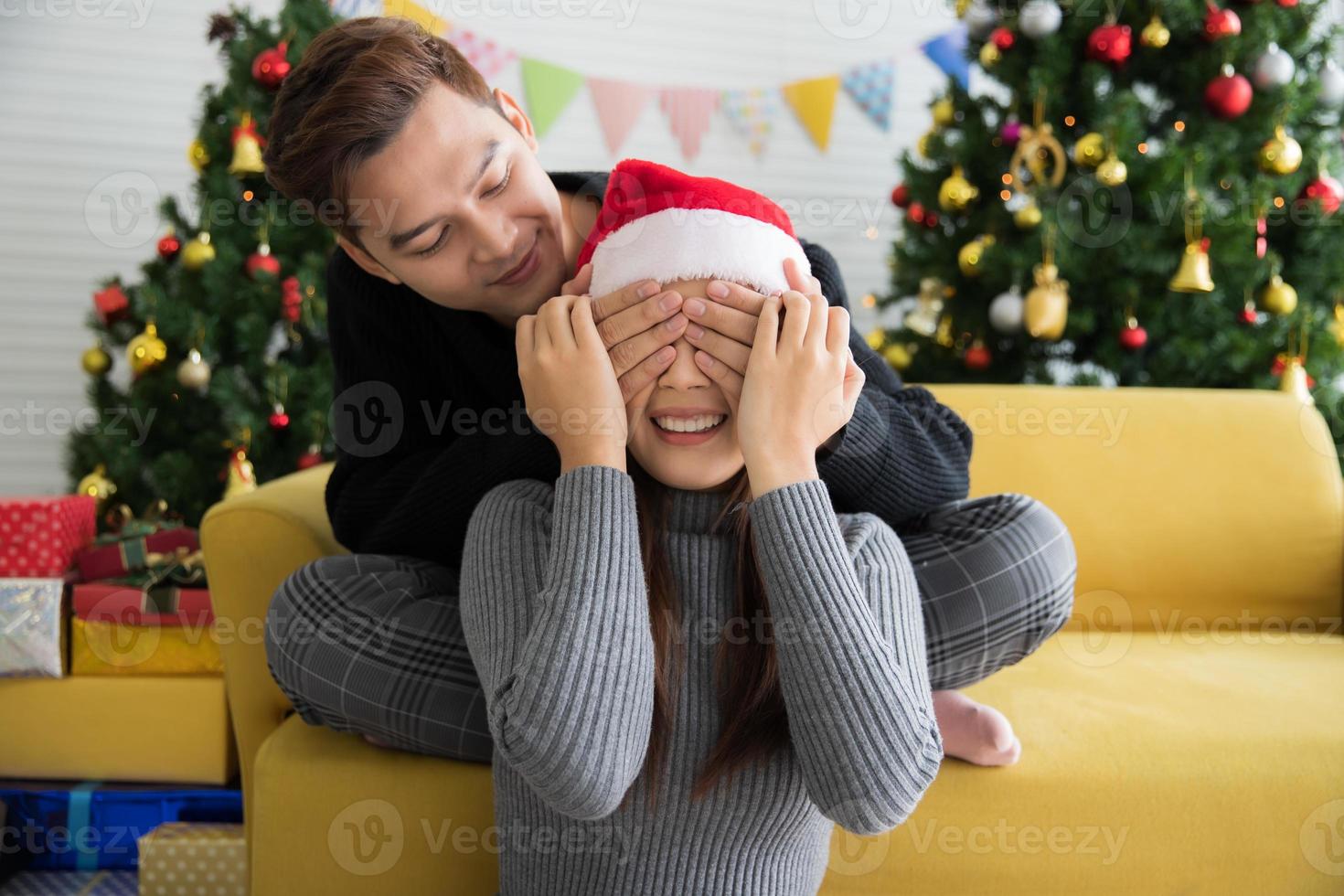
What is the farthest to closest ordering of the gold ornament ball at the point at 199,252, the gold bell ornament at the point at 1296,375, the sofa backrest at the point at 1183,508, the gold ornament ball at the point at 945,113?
1. the gold ornament ball at the point at 945,113
2. the gold ornament ball at the point at 199,252
3. the gold bell ornament at the point at 1296,375
4. the sofa backrest at the point at 1183,508

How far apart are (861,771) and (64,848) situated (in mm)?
1602

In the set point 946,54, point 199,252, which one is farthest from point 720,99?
point 199,252

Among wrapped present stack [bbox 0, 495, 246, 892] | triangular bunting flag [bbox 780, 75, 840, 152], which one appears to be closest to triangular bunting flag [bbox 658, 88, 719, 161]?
triangular bunting flag [bbox 780, 75, 840, 152]

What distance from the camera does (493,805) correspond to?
1.07 metres

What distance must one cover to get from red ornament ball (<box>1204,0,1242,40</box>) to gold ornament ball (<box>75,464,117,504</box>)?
8.42ft

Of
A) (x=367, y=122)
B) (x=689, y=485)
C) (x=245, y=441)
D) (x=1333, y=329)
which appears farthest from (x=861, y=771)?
(x=1333, y=329)

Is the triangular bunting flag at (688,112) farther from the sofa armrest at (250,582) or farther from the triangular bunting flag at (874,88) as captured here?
the sofa armrest at (250,582)

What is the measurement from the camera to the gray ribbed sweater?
0.80 m

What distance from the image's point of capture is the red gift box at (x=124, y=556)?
1.91 m

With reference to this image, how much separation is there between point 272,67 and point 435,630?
1.58 metres

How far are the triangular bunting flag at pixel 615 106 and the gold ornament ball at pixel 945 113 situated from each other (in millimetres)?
1004

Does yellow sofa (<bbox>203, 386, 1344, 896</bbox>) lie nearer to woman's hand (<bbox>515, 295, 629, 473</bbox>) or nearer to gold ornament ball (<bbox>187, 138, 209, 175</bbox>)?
woman's hand (<bbox>515, 295, 629, 473</bbox>)

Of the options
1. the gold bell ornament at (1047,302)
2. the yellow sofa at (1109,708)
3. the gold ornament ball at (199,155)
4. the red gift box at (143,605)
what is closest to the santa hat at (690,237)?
the yellow sofa at (1109,708)

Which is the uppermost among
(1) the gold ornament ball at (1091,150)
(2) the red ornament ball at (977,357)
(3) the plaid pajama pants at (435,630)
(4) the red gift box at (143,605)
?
(1) the gold ornament ball at (1091,150)
